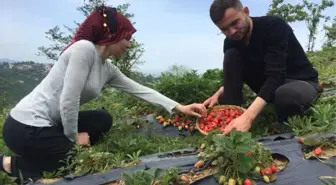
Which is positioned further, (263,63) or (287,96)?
(263,63)

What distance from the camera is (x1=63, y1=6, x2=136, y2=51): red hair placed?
2.74m

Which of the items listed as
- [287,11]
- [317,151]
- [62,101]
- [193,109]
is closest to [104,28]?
[62,101]

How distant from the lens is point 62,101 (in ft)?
8.64

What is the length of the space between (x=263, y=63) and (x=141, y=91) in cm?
103

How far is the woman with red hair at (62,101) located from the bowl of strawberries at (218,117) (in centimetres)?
91

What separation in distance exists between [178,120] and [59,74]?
138cm

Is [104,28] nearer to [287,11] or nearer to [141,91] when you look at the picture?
[141,91]

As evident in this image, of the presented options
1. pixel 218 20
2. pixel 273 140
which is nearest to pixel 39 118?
pixel 218 20

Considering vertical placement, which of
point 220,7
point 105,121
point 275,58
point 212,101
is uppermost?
point 220,7

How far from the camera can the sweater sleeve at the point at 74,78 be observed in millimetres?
2605

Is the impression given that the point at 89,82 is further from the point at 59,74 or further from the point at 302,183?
the point at 302,183

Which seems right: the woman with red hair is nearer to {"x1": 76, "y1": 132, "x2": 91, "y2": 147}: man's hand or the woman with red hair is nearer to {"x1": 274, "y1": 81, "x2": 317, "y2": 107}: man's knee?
{"x1": 76, "y1": 132, "x2": 91, "y2": 147}: man's hand

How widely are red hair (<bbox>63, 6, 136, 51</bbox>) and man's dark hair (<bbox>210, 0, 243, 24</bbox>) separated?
2.00ft

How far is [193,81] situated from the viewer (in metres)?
4.22
